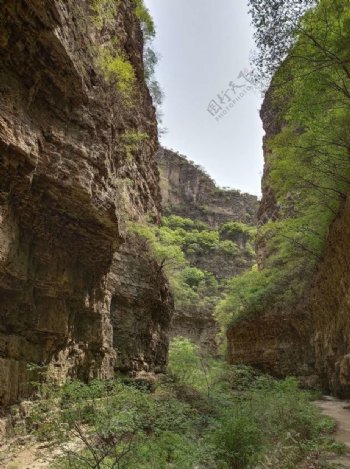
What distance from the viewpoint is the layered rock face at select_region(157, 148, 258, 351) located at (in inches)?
2053

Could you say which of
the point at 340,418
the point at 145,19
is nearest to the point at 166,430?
the point at 340,418

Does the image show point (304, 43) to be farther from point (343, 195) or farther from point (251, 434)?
point (251, 434)

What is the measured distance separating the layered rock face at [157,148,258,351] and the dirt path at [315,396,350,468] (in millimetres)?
35125

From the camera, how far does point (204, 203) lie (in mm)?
59906

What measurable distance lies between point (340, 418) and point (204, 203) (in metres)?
49.8

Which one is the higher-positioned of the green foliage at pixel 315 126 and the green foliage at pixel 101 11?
the green foliage at pixel 101 11

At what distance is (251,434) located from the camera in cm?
657

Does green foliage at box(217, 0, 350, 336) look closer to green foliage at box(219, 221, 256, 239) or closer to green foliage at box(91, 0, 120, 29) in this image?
green foliage at box(91, 0, 120, 29)

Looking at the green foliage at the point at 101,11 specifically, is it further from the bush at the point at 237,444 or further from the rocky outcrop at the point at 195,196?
the rocky outcrop at the point at 195,196

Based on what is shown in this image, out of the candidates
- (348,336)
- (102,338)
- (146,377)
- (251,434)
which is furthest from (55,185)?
(348,336)

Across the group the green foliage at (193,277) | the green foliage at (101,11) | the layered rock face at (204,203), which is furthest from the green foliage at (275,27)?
the layered rock face at (204,203)

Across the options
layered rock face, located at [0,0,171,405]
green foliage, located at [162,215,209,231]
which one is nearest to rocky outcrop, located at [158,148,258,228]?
green foliage, located at [162,215,209,231]

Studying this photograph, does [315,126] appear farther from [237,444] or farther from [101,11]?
[101,11]

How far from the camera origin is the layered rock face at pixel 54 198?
7.15 meters
